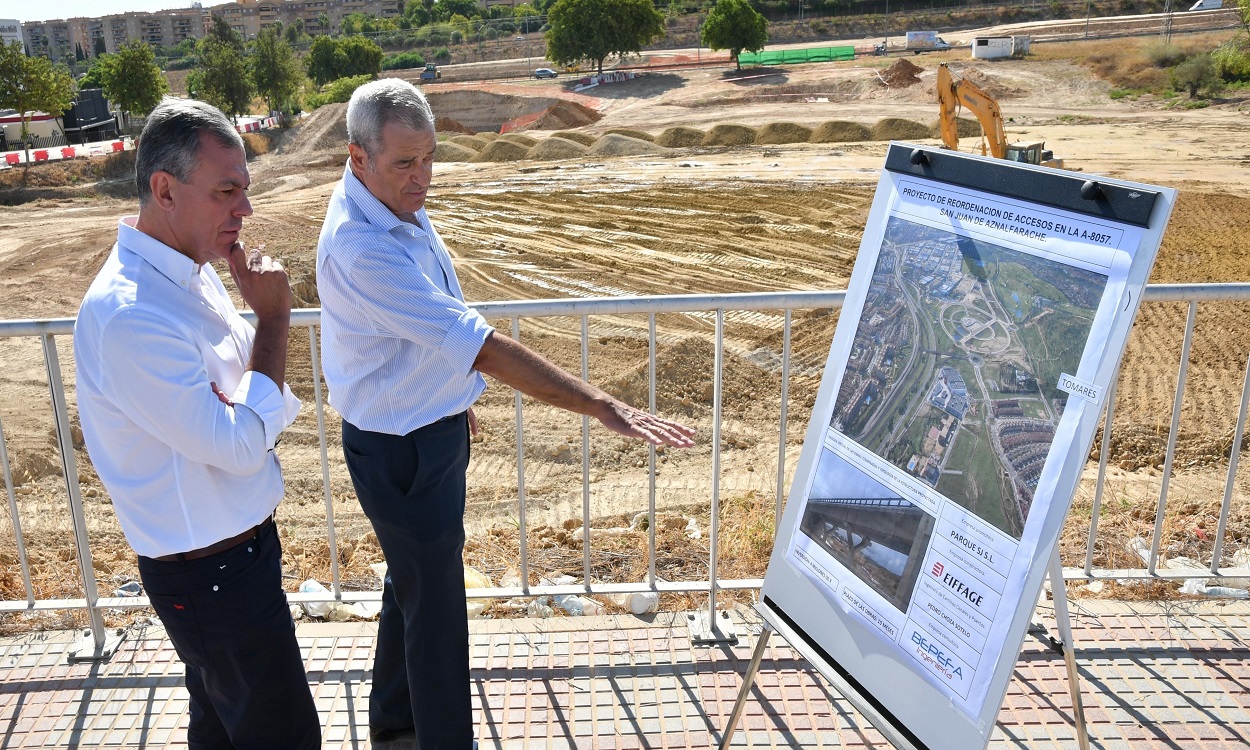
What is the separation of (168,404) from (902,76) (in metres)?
50.1

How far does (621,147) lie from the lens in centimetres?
3108

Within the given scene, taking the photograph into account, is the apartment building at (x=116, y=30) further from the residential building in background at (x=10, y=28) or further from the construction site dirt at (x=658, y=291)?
the construction site dirt at (x=658, y=291)

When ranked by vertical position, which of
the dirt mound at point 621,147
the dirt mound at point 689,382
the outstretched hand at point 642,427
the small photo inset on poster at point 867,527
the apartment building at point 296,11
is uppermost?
the apartment building at point 296,11

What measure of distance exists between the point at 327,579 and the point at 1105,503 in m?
6.83

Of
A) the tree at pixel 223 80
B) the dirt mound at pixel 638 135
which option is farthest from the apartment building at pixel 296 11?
the dirt mound at pixel 638 135

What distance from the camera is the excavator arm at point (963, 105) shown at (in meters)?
20.7

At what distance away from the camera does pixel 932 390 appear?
2535 millimetres

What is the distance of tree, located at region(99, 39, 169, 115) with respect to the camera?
46375 mm

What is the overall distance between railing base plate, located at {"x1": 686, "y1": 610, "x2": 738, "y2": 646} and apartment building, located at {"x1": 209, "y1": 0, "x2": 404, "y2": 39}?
174216 mm

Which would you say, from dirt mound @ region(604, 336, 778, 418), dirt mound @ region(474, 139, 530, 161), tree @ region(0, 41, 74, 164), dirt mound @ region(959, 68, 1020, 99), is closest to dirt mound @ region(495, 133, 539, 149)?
dirt mound @ region(474, 139, 530, 161)

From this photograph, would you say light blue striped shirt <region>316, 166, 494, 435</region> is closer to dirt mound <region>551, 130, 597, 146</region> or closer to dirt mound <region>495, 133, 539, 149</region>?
dirt mound <region>551, 130, 597, 146</region>

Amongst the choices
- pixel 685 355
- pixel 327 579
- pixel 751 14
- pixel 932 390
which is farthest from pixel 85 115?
pixel 932 390

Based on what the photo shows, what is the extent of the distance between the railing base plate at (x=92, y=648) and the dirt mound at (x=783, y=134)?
29.8 m

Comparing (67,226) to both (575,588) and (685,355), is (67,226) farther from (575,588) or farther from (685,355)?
(575,588)
